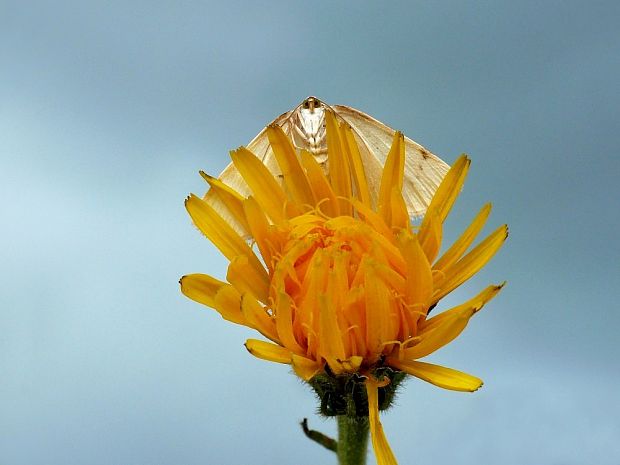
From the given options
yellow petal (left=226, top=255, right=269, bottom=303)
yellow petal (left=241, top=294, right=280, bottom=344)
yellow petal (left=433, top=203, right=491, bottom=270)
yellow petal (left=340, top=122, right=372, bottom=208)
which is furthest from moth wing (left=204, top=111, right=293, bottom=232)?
yellow petal (left=433, top=203, right=491, bottom=270)

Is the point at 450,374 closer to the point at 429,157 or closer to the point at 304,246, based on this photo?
the point at 304,246

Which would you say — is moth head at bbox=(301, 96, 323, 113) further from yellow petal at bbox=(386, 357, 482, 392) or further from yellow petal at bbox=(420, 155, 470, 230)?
yellow petal at bbox=(386, 357, 482, 392)

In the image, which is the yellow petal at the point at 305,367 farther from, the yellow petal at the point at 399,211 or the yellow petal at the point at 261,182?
the yellow petal at the point at 261,182

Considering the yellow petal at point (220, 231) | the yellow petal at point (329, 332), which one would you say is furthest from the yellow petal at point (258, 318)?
the yellow petal at point (220, 231)

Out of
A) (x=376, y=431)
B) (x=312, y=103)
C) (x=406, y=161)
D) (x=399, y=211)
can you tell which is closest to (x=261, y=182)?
(x=312, y=103)

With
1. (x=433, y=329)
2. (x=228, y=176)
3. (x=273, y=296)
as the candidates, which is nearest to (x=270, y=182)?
(x=228, y=176)

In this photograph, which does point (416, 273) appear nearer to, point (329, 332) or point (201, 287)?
point (329, 332)
